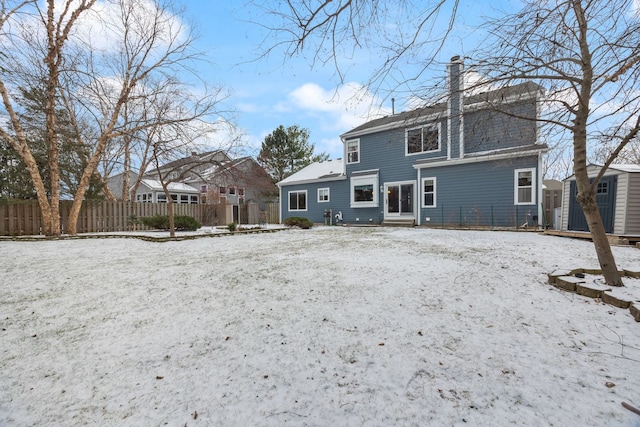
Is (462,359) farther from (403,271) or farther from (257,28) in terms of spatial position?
(257,28)

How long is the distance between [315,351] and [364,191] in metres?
13.6

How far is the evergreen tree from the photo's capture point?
27.9 m

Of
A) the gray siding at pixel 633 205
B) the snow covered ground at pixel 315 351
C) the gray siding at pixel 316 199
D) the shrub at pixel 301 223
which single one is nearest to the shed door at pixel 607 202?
the gray siding at pixel 633 205

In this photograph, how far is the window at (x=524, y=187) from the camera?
→ 1052 centimetres

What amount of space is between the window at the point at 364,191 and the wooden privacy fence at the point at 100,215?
316 inches

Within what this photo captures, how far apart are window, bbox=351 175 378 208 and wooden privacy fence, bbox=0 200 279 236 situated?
8.02 m

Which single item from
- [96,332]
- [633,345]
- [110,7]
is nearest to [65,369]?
[96,332]

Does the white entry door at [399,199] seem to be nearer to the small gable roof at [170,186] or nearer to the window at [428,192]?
the window at [428,192]

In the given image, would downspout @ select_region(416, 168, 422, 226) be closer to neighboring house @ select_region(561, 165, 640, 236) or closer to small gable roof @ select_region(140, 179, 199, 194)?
neighboring house @ select_region(561, 165, 640, 236)

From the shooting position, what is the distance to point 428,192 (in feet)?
43.0

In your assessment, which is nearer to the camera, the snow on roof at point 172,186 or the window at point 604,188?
the window at point 604,188

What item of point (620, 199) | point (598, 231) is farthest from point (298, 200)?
point (598, 231)

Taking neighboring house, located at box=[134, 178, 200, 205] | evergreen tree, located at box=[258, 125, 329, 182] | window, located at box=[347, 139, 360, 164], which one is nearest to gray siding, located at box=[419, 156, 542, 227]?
window, located at box=[347, 139, 360, 164]

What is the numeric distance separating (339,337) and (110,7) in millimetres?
13542
